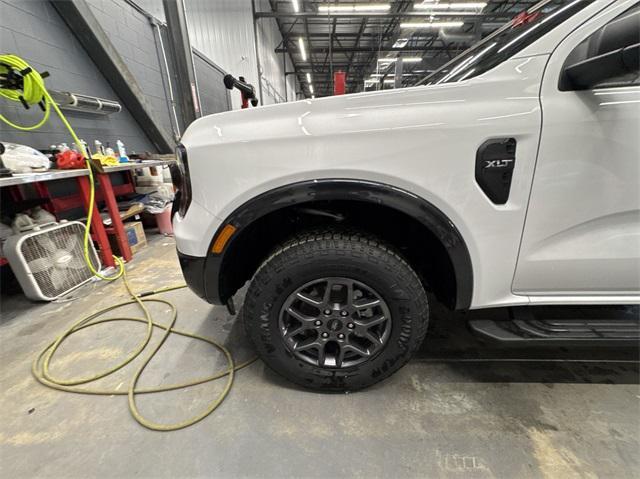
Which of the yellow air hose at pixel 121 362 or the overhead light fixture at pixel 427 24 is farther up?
the overhead light fixture at pixel 427 24

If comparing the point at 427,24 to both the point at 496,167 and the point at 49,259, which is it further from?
the point at 49,259

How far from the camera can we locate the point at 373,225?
1.20 meters

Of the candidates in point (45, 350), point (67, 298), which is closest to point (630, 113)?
point (45, 350)

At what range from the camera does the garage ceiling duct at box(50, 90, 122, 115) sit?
8.22ft

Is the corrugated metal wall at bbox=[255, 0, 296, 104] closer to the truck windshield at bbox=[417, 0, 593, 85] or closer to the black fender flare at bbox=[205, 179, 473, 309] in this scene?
the truck windshield at bbox=[417, 0, 593, 85]

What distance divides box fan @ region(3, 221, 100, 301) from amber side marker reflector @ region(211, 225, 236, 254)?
1.71 metres

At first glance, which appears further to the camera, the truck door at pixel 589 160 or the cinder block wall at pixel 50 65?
the cinder block wall at pixel 50 65

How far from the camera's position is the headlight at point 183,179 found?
1.03 meters

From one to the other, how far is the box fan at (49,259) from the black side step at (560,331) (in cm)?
271

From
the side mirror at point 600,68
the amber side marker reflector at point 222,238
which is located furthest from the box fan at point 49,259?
the side mirror at point 600,68

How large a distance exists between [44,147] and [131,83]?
4.63 ft

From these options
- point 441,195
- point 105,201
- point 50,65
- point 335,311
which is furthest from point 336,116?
point 50,65

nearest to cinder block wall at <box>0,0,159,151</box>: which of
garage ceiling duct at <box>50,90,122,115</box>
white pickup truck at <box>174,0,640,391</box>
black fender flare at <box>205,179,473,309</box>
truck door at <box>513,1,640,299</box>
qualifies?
garage ceiling duct at <box>50,90,122,115</box>

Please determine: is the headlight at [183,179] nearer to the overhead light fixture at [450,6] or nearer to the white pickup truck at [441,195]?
the white pickup truck at [441,195]
